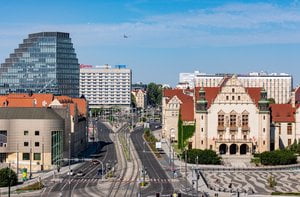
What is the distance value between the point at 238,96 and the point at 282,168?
25773 mm

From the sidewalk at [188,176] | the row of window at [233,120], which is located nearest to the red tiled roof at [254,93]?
the row of window at [233,120]

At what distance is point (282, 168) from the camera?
131 m

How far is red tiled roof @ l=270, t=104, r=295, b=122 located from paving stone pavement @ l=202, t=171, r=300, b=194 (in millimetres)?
34637

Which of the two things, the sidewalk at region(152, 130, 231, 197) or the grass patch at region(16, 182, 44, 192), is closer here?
the sidewalk at region(152, 130, 231, 197)

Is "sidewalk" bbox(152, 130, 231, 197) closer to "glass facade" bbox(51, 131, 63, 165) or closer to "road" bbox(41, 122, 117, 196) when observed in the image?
"road" bbox(41, 122, 117, 196)

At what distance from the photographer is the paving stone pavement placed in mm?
101688

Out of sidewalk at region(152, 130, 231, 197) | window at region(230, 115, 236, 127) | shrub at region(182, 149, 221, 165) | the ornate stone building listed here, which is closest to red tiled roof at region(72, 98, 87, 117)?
sidewalk at region(152, 130, 231, 197)

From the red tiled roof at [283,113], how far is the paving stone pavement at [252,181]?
34.6 metres

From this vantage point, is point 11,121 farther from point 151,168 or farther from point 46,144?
point 151,168

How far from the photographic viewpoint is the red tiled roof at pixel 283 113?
158500 millimetres

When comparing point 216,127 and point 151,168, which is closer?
point 151,168

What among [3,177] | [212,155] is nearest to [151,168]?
[212,155]

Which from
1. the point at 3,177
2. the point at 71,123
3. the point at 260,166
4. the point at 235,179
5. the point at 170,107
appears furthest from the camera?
the point at 170,107

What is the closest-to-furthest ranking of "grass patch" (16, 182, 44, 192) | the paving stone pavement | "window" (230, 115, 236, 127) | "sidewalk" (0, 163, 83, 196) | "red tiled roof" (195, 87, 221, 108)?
"grass patch" (16, 182, 44, 192), "sidewalk" (0, 163, 83, 196), the paving stone pavement, "window" (230, 115, 236, 127), "red tiled roof" (195, 87, 221, 108)
